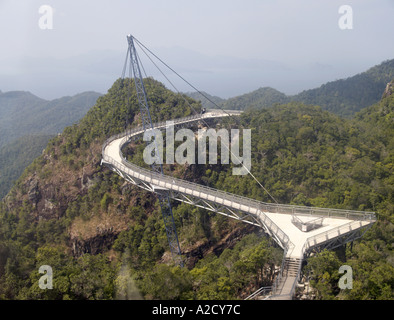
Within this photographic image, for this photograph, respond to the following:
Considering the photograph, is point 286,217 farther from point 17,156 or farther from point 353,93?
point 17,156

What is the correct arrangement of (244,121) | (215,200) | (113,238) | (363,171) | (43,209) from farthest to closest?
(244,121)
(43,209)
(113,238)
(363,171)
(215,200)

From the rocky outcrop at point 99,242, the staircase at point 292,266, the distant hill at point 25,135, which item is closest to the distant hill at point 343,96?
the rocky outcrop at point 99,242

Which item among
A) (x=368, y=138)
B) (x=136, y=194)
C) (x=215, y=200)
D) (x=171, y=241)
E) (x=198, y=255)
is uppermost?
(x=368, y=138)

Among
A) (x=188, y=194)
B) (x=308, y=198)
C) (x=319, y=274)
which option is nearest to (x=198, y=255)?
(x=188, y=194)

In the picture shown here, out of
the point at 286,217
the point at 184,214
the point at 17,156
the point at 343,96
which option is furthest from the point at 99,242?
the point at 343,96

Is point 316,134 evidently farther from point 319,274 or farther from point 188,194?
point 319,274

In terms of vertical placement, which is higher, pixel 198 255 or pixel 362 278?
pixel 362 278

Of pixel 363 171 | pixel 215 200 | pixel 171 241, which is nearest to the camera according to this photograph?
pixel 215 200
